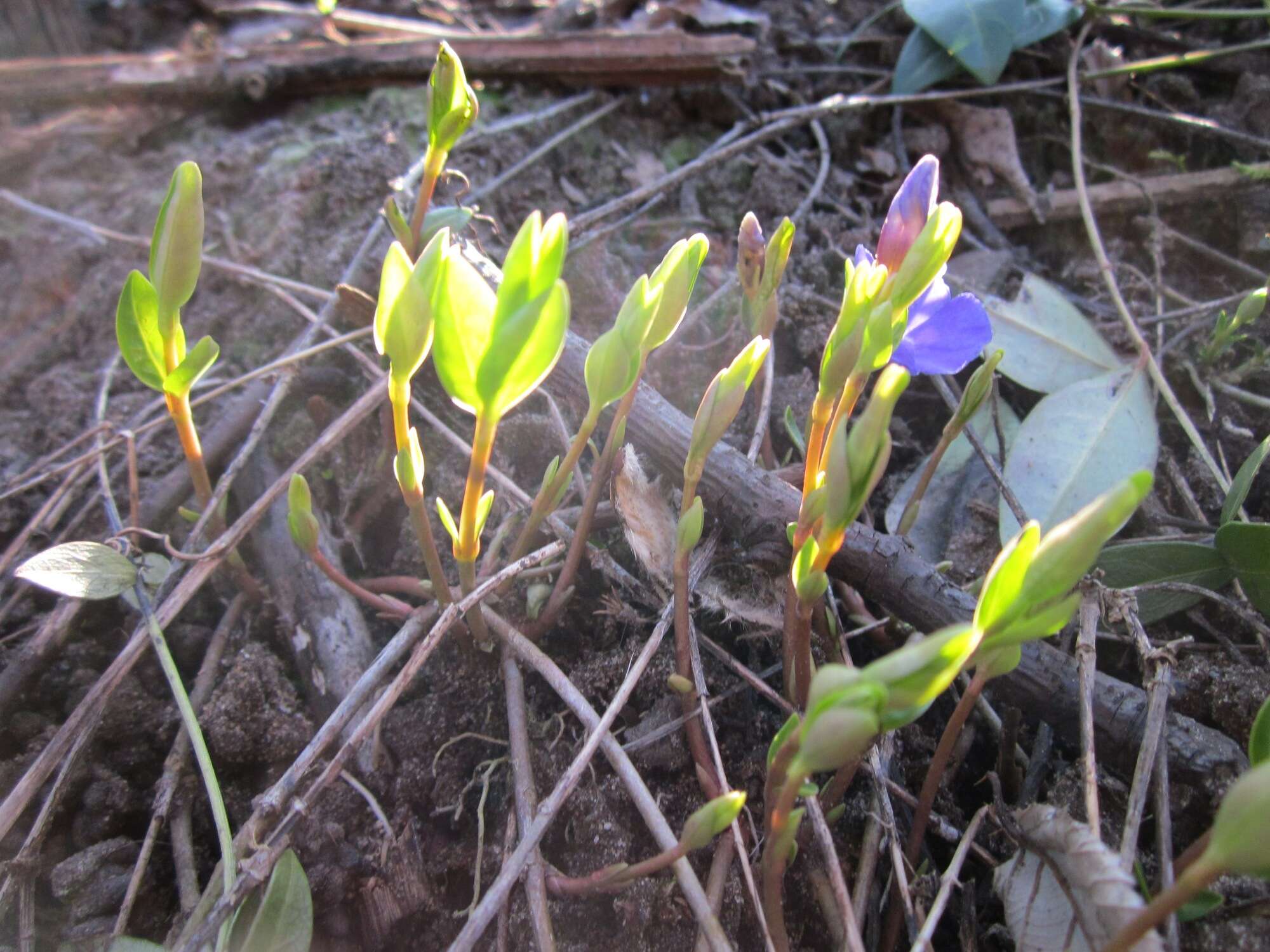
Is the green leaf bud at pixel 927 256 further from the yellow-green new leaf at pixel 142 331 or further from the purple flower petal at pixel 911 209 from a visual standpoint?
the yellow-green new leaf at pixel 142 331

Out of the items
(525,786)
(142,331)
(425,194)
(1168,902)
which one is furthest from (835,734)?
(425,194)

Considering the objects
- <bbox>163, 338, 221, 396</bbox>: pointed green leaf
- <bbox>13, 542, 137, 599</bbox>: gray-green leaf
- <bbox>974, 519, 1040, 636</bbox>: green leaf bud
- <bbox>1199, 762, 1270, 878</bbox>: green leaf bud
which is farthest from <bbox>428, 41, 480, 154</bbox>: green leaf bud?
<bbox>1199, 762, 1270, 878</bbox>: green leaf bud

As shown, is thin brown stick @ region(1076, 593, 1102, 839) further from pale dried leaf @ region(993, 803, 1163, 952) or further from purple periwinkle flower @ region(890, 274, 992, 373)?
purple periwinkle flower @ region(890, 274, 992, 373)

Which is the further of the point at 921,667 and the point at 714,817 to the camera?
the point at 714,817

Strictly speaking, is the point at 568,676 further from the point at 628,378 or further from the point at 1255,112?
the point at 1255,112

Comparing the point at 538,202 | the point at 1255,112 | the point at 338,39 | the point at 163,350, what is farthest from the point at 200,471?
the point at 1255,112

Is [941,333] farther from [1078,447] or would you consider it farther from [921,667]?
[921,667]
